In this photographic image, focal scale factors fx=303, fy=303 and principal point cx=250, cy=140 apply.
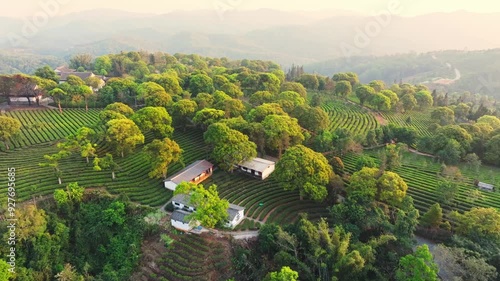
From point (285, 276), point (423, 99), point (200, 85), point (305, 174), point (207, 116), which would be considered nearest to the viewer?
point (285, 276)

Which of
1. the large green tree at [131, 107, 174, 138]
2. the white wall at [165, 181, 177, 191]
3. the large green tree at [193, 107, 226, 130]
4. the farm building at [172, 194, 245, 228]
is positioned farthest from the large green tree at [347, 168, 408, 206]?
the large green tree at [131, 107, 174, 138]

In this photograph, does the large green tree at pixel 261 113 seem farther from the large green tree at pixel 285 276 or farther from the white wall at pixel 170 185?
the large green tree at pixel 285 276

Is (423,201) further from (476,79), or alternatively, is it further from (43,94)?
(476,79)

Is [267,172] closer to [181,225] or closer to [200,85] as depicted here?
[181,225]

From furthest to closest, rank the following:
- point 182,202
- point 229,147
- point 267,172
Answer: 1. point 267,172
2. point 229,147
3. point 182,202

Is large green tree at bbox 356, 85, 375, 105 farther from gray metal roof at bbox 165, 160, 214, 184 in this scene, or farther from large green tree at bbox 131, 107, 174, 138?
large green tree at bbox 131, 107, 174, 138

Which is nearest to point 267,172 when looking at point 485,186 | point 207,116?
point 207,116

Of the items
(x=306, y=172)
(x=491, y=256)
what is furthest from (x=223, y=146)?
(x=491, y=256)
